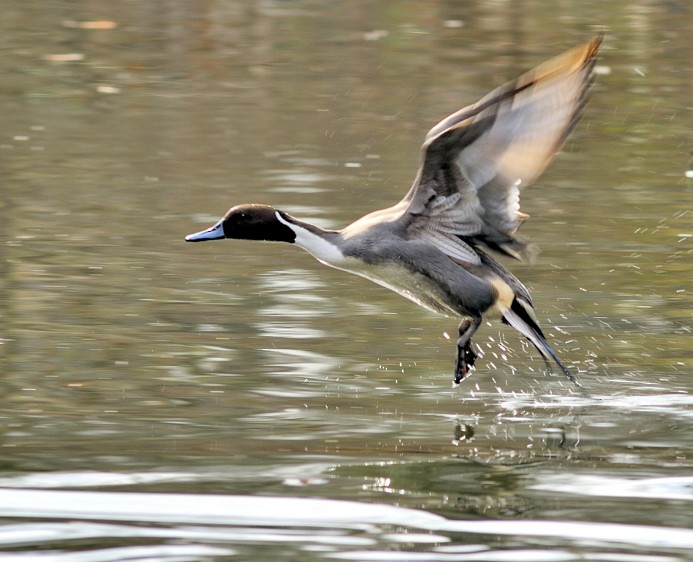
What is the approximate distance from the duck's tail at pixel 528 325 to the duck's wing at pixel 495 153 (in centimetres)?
28

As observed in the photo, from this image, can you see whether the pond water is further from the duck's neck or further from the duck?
the duck's neck

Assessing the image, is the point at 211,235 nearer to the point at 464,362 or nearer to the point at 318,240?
the point at 318,240

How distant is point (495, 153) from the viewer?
7789mm

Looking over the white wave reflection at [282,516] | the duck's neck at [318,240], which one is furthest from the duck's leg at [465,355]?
the white wave reflection at [282,516]

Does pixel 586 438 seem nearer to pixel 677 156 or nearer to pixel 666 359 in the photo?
pixel 666 359

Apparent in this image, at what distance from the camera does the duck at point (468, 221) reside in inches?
300

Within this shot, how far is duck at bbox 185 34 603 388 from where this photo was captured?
7613mm

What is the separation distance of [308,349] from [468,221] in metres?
1.08

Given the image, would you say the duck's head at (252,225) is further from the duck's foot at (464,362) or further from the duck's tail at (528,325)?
the duck's tail at (528,325)

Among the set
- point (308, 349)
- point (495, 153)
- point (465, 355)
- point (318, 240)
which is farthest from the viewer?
point (308, 349)

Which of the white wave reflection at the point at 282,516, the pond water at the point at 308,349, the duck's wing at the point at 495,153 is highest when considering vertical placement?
the duck's wing at the point at 495,153

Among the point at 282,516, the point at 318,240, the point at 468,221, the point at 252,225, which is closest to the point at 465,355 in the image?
the point at 468,221

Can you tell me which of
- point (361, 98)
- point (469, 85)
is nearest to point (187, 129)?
point (361, 98)

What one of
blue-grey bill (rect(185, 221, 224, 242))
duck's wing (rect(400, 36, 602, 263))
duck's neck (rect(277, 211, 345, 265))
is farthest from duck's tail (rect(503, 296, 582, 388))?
blue-grey bill (rect(185, 221, 224, 242))
